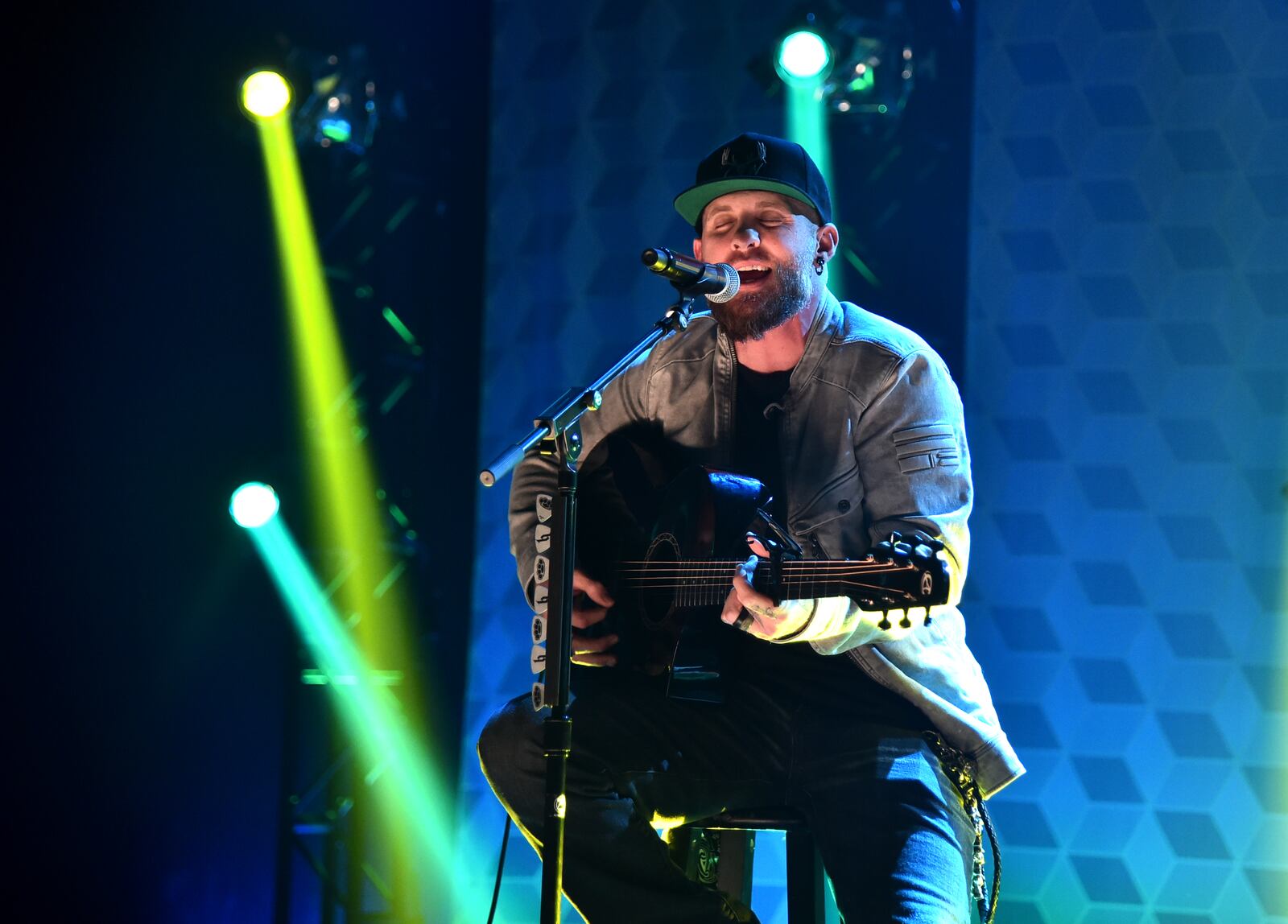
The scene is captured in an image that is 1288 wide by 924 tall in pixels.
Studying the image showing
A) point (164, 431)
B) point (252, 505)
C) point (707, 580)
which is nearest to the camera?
point (707, 580)

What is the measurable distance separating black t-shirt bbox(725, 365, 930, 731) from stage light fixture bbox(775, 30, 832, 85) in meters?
1.85

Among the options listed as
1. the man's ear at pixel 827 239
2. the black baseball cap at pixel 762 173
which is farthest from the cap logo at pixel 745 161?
the man's ear at pixel 827 239

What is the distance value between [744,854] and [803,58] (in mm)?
2828

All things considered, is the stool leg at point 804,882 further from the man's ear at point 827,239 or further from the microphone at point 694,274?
the man's ear at point 827,239

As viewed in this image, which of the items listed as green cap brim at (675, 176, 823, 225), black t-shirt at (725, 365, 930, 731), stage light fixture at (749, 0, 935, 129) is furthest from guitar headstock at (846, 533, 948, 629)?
stage light fixture at (749, 0, 935, 129)

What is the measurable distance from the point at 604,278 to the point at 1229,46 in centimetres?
238

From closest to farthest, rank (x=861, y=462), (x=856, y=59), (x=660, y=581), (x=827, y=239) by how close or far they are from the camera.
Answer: (x=660, y=581), (x=861, y=462), (x=827, y=239), (x=856, y=59)

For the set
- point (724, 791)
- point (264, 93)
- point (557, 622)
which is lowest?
point (724, 791)

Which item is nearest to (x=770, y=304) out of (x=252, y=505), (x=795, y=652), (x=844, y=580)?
(x=795, y=652)

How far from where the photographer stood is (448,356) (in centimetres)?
504

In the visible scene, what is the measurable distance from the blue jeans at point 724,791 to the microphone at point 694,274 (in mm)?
941

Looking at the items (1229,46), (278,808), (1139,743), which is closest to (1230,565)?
(1139,743)

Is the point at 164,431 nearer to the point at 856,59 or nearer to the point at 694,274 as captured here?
the point at 694,274

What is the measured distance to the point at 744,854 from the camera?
2879 millimetres
